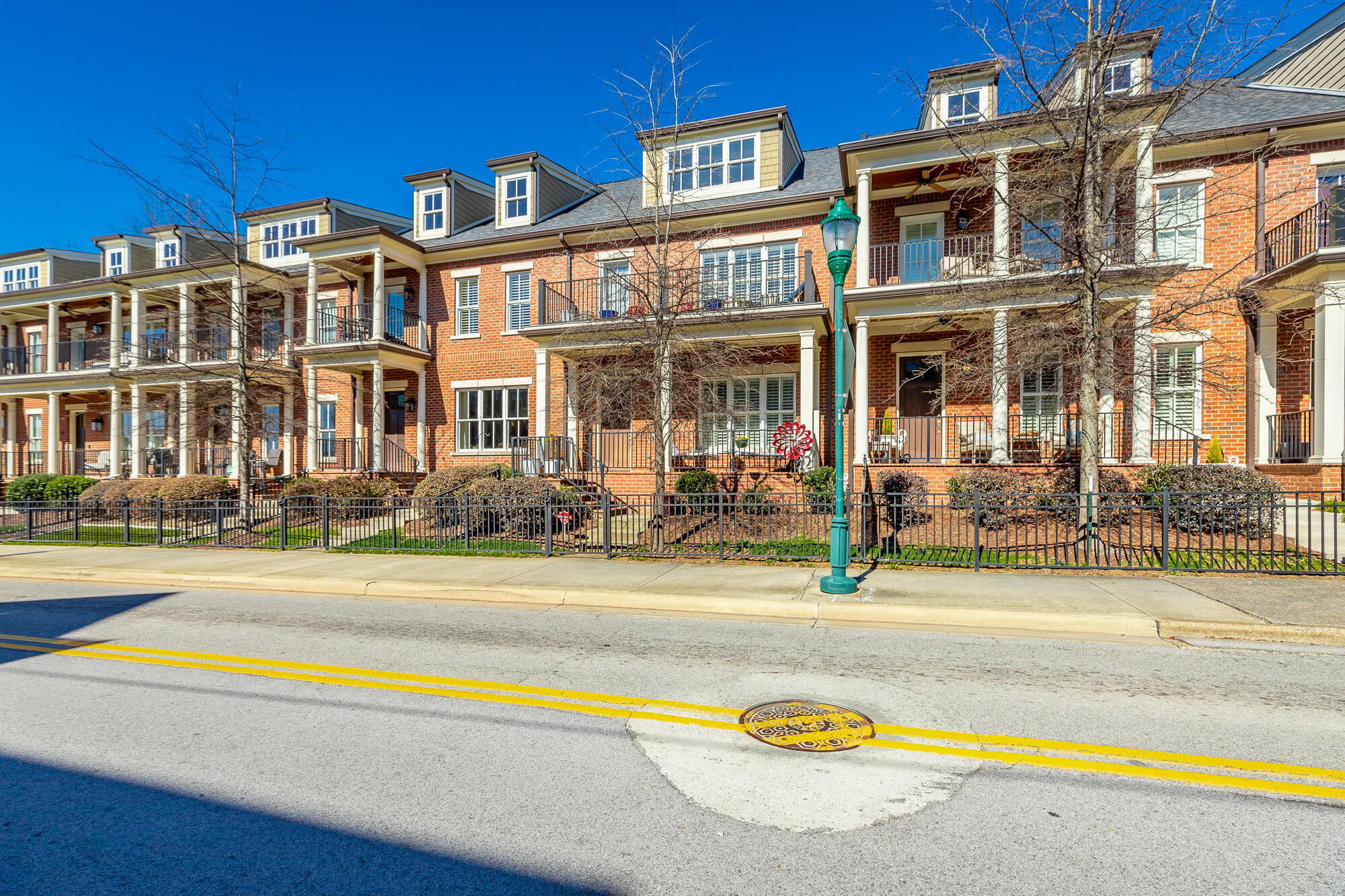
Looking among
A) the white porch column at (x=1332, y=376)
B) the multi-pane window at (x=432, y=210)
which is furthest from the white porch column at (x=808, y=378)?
the multi-pane window at (x=432, y=210)

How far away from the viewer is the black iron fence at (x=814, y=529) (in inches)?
367

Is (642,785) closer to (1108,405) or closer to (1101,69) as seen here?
(1101,69)

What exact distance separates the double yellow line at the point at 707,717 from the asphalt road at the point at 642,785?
0.40 feet

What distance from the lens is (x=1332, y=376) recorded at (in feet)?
42.3

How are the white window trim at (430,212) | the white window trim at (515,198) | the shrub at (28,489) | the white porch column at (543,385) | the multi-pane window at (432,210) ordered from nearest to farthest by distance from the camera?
1. the white porch column at (543,385)
2. the white window trim at (515,198)
3. the shrub at (28,489)
4. the white window trim at (430,212)
5. the multi-pane window at (432,210)

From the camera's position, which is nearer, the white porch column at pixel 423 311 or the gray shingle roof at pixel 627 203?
the gray shingle roof at pixel 627 203

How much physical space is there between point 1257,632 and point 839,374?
4.77 metres

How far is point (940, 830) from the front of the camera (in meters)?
2.93

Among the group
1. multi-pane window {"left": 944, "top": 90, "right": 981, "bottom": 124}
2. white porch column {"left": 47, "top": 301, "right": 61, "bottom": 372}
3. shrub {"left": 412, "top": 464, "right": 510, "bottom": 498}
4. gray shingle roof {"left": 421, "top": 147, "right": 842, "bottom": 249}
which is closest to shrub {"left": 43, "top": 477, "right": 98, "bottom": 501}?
white porch column {"left": 47, "top": 301, "right": 61, "bottom": 372}

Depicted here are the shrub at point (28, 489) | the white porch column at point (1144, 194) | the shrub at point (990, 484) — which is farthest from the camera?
the shrub at point (28, 489)

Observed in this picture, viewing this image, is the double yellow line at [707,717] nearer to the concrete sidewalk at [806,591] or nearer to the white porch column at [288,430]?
the concrete sidewalk at [806,591]

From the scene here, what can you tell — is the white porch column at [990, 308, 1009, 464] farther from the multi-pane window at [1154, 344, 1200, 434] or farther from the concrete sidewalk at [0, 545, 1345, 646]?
the concrete sidewalk at [0, 545, 1345, 646]

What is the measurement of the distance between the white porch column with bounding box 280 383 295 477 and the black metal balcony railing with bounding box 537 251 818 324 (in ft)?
33.6

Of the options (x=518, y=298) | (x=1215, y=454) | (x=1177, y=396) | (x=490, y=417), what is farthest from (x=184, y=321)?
(x=1215, y=454)
